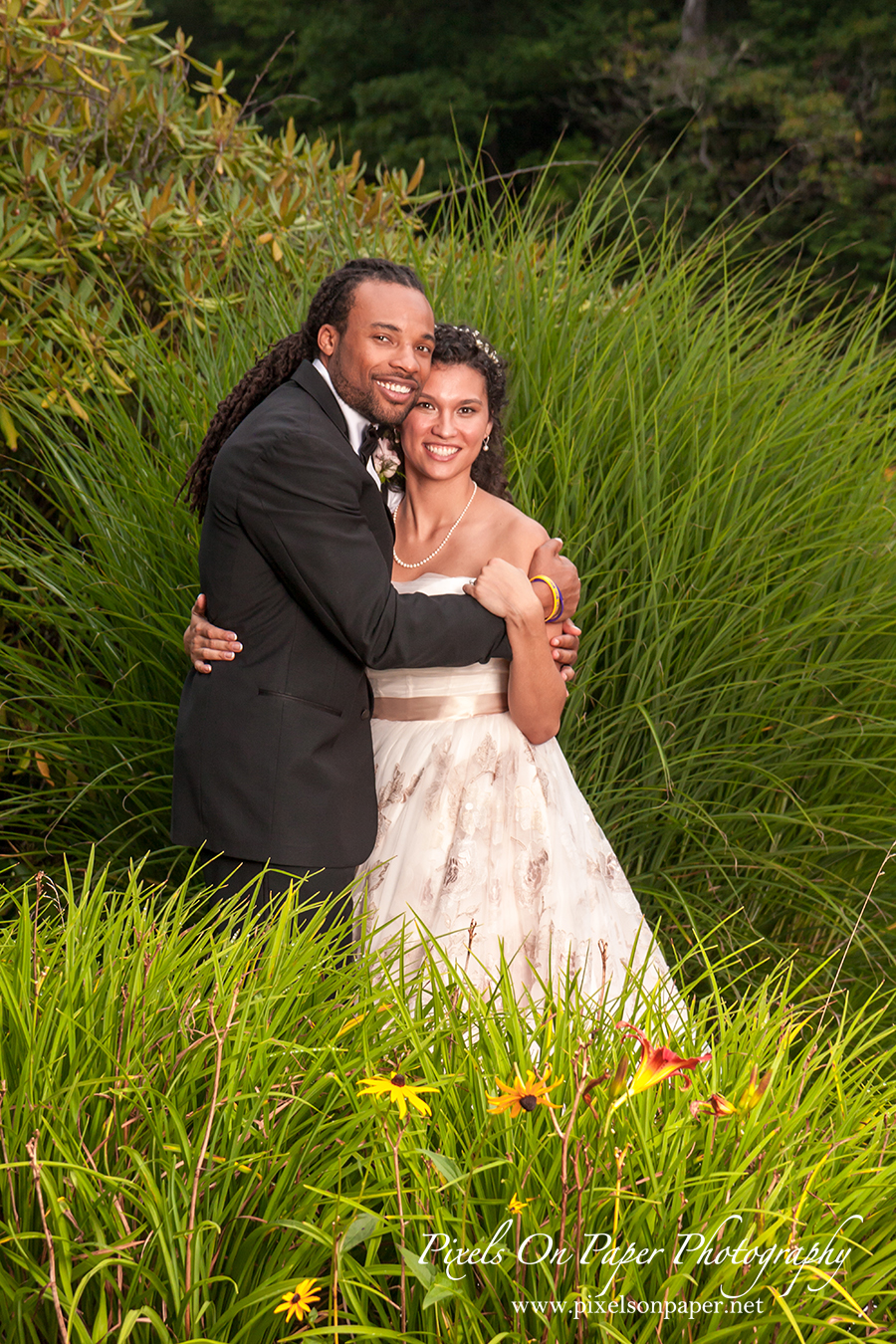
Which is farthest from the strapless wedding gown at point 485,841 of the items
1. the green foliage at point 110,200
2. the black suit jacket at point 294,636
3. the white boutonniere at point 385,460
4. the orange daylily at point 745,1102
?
the green foliage at point 110,200

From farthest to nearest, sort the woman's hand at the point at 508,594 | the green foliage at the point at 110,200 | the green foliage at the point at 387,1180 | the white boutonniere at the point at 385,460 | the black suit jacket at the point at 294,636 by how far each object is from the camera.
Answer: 1. the green foliage at the point at 110,200
2. the white boutonniere at the point at 385,460
3. the woman's hand at the point at 508,594
4. the black suit jacket at the point at 294,636
5. the green foliage at the point at 387,1180

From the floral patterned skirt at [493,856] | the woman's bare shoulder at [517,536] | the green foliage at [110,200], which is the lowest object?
the floral patterned skirt at [493,856]

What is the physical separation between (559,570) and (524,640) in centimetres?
26

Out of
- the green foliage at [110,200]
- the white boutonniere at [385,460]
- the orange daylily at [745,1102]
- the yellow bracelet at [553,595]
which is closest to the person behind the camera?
the orange daylily at [745,1102]

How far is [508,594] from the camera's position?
2494 millimetres

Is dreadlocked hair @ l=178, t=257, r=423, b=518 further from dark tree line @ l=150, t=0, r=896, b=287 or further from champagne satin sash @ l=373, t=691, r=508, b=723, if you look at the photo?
dark tree line @ l=150, t=0, r=896, b=287

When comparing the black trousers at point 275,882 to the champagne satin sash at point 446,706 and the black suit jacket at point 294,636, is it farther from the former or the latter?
the champagne satin sash at point 446,706

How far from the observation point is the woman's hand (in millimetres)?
2488

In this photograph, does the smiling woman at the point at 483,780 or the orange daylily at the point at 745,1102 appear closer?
the orange daylily at the point at 745,1102

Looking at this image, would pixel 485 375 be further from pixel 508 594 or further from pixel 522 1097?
pixel 522 1097

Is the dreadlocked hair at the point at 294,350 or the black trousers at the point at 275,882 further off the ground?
the dreadlocked hair at the point at 294,350

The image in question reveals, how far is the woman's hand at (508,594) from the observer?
249cm

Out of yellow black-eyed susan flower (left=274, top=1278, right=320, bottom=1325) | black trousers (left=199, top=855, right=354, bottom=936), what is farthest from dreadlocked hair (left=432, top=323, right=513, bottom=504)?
yellow black-eyed susan flower (left=274, top=1278, right=320, bottom=1325)

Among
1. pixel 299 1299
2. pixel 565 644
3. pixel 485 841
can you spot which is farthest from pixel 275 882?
pixel 299 1299
